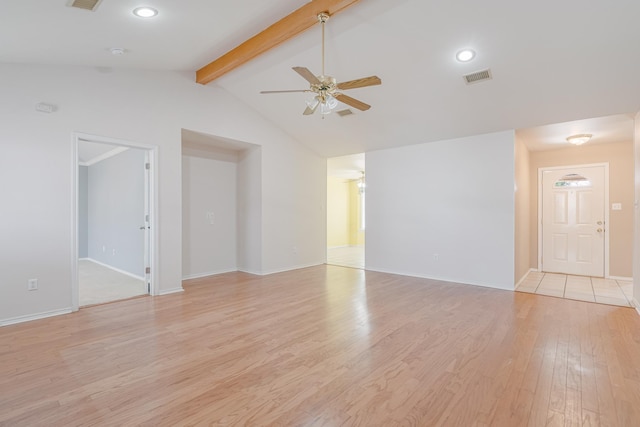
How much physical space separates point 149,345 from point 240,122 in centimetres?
400

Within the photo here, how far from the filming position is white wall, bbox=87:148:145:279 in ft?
18.7

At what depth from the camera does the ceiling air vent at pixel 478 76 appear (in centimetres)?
384

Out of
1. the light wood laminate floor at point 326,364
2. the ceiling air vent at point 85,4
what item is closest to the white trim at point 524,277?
the light wood laminate floor at point 326,364

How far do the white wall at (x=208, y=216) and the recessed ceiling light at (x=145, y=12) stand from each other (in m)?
3.21

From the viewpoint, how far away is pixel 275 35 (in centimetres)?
365

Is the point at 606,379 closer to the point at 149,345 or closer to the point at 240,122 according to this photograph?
the point at 149,345

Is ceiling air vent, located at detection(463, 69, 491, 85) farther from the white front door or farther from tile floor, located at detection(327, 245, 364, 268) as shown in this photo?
tile floor, located at detection(327, 245, 364, 268)

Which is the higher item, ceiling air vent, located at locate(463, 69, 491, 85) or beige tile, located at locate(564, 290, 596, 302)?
ceiling air vent, located at locate(463, 69, 491, 85)

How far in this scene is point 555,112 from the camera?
432cm

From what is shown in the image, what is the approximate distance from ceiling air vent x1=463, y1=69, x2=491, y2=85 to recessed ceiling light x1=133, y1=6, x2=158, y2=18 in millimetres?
3546

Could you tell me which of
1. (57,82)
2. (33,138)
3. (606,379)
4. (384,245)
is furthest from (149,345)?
(384,245)

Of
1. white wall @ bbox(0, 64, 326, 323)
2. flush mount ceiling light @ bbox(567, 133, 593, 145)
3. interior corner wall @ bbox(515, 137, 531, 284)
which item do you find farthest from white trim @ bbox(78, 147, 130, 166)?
flush mount ceiling light @ bbox(567, 133, 593, 145)

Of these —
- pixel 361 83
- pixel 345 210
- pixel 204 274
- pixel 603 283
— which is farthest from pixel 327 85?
pixel 345 210

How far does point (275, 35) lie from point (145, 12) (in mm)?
1361
